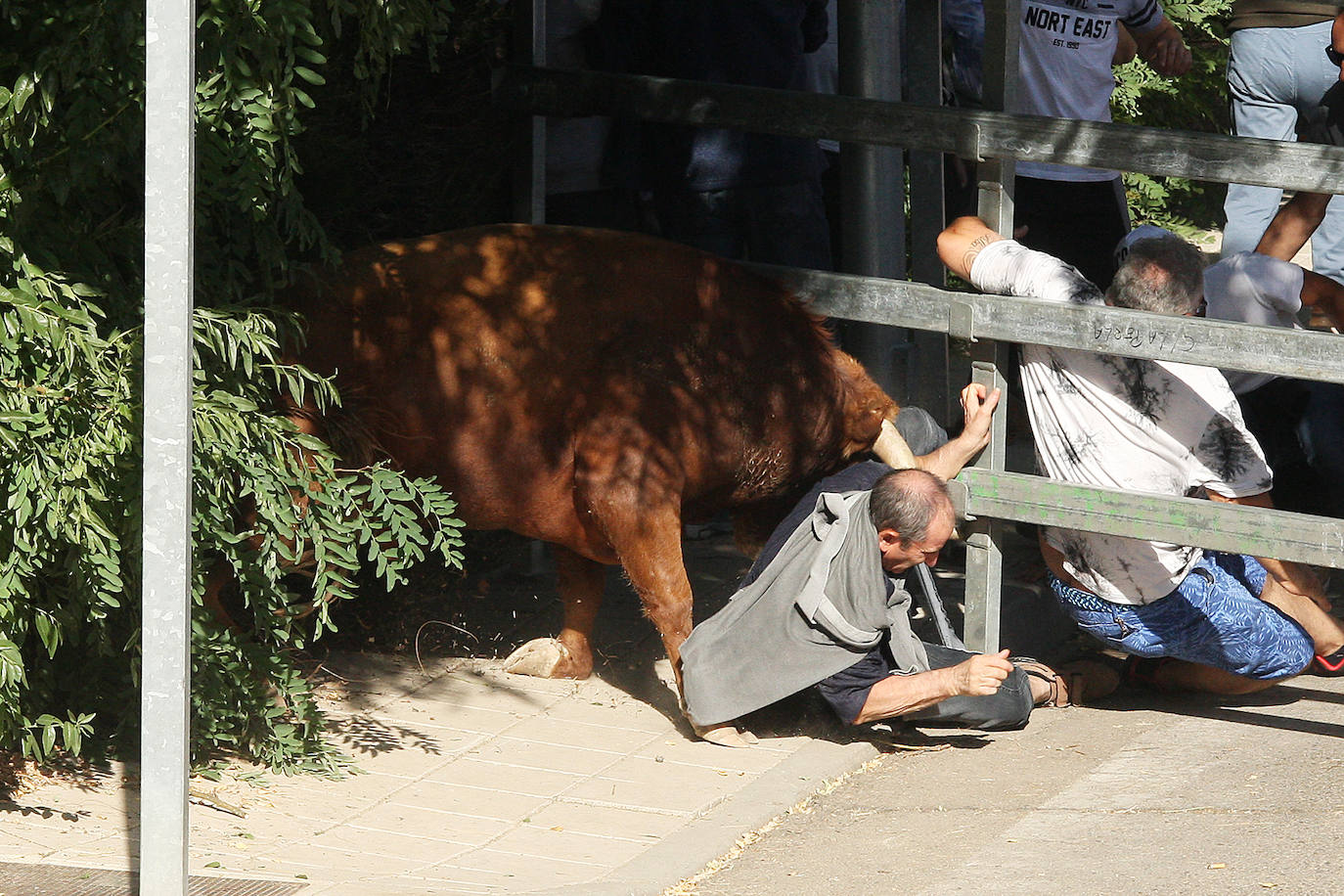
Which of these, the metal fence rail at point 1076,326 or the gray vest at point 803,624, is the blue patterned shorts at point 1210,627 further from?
the metal fence rail at point 1076,326

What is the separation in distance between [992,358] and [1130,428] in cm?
45

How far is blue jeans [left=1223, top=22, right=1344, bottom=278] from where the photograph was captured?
6773 mm

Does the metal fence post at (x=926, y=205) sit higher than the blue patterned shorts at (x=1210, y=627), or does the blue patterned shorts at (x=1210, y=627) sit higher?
the metal fence post at (x=926, y=205)

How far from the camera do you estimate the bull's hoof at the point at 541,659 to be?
17.7 feet

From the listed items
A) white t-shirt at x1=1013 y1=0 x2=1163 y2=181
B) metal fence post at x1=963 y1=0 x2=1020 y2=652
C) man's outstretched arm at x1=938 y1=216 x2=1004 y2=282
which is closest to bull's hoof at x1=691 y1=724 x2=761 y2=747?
metal fence post at x1=963 y1=0 x2=1020 y2=652

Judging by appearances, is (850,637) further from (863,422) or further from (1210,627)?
(1210,627)

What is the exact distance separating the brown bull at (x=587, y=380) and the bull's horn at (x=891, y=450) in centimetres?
13

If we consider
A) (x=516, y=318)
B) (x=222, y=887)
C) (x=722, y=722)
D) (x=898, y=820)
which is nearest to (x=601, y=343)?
(x=516, y=318)

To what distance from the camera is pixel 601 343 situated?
496 centimetres

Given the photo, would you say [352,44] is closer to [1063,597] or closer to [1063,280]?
[1063,280]

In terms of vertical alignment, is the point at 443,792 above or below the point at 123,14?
below

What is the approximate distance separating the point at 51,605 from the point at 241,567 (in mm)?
460

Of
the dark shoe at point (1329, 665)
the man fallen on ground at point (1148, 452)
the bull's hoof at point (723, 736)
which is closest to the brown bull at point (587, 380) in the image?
the bull's hoof at point (723, 736)

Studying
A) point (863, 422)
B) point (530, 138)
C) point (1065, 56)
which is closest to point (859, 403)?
point (863, 422)
